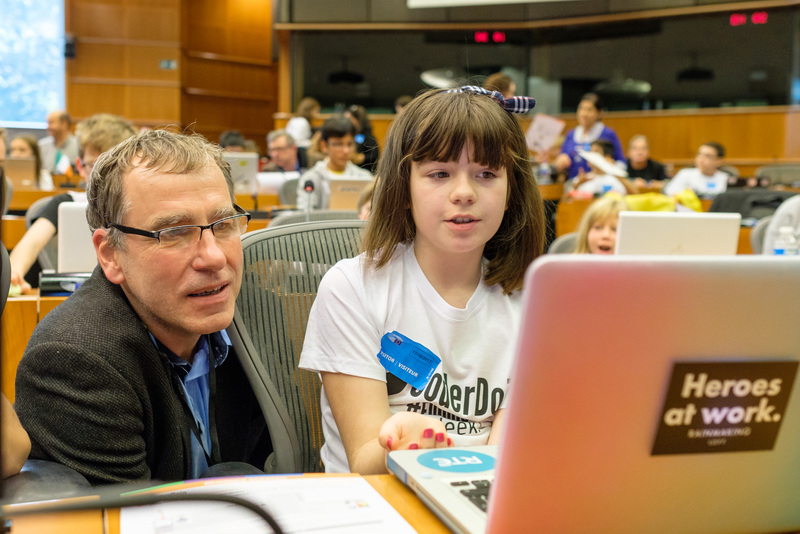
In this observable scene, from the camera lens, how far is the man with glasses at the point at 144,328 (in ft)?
3.14

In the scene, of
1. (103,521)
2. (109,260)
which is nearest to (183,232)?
(109,260)

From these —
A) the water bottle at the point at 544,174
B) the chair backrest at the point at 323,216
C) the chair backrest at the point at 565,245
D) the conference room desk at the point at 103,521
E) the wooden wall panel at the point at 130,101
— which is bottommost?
the conference room desk at the point at 103,521

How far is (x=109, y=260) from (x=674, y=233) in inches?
66.3

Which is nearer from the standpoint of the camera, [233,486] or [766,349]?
[766,349]

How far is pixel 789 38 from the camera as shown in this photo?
27.1 feet

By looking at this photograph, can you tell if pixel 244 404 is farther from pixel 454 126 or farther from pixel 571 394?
pixel 571 394

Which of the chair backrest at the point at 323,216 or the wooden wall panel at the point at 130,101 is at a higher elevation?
the wooden wall panel at the point at 130,101

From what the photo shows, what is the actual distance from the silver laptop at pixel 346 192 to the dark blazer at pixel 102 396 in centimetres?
298

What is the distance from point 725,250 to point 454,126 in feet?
4.51

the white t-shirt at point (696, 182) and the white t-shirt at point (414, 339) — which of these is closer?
the white t-shirt at point (414, 339)

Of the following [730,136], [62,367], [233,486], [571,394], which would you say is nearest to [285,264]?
[62,367]

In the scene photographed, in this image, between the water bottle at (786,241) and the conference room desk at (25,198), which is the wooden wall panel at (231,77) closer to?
the conference room desk at (25,198)

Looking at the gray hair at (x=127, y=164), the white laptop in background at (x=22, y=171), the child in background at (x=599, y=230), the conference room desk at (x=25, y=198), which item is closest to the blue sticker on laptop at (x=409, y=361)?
the gray hair at (x=127, y=164)

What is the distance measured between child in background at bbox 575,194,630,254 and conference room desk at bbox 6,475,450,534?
2112 millimetres
